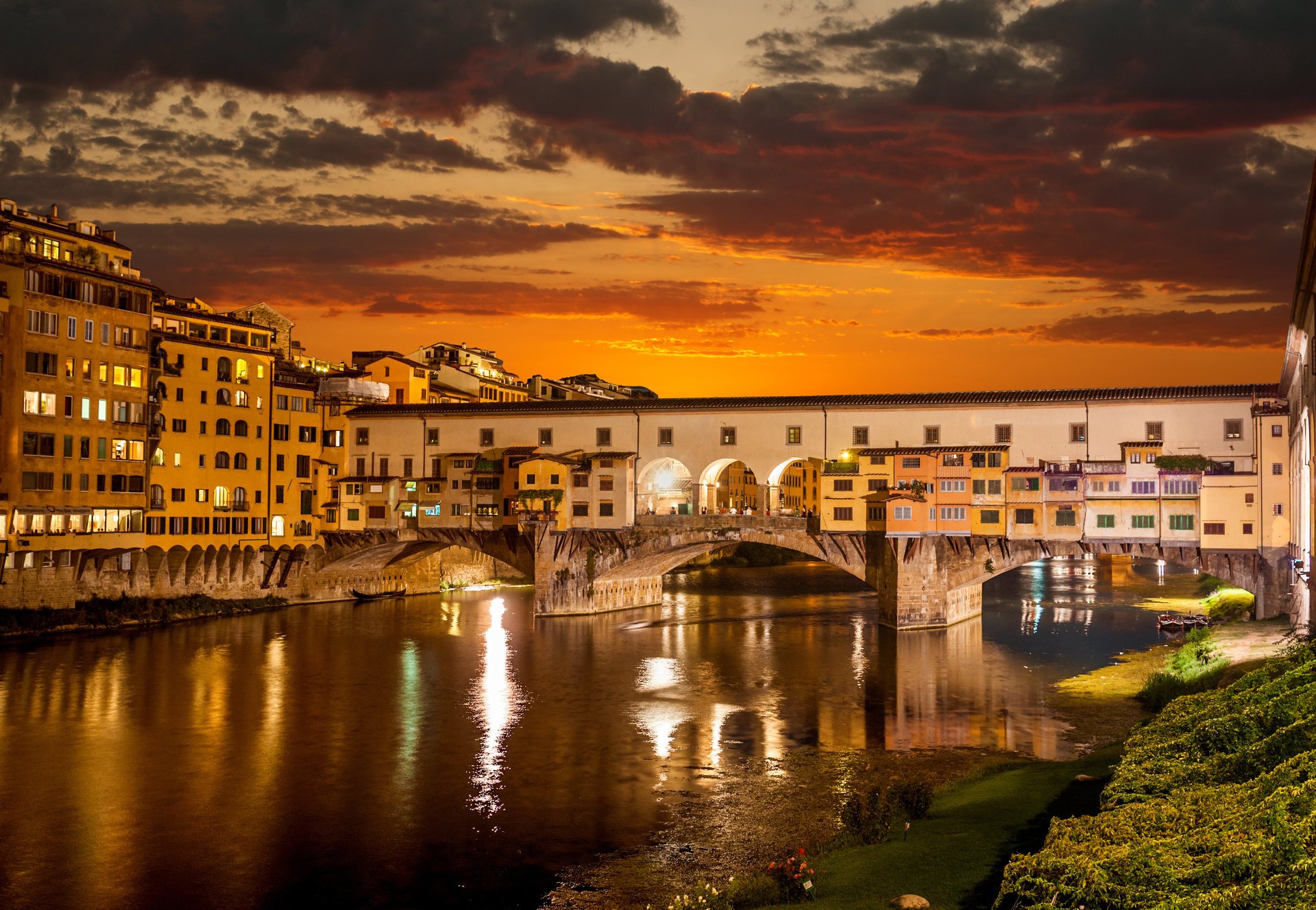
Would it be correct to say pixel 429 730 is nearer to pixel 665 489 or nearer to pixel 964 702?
pixel 964 702

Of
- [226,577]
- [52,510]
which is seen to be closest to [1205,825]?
[52,510]

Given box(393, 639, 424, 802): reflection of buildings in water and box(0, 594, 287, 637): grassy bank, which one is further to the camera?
box(0, 594, 287, 637): grassy bank

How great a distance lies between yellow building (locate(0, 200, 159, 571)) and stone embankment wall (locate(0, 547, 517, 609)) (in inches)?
27.4

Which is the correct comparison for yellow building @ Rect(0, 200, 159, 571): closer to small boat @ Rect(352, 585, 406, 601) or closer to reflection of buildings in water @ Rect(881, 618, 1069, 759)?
small boat @ Rect(352, 585, 406, 601)

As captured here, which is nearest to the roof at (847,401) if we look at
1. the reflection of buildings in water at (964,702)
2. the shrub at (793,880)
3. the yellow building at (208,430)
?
the yellow building at (208,430)

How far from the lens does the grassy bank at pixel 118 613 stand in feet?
177

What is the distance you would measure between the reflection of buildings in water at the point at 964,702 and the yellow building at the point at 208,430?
40.6 m

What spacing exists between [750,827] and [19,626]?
142ft

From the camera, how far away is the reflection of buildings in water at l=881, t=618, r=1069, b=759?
3410 centimetres

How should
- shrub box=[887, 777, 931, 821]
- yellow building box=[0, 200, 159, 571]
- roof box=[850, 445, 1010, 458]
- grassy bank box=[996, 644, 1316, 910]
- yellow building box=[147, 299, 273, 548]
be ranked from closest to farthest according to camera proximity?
grassy bank box=[996, 644, 1316, 910] < shrub box=[887, 777, 931, 821] < yellow building box=[0, 200, 159, 571] < roof box=[850, 445, 1010, 458] < yellow building box=[147, 299, 273, 548]

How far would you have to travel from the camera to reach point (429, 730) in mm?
36094

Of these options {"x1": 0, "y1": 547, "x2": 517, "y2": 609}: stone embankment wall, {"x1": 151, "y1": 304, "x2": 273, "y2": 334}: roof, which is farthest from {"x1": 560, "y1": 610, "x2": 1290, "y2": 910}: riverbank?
{"x1": 151, "y1": 304, "x2": 273, "y2": 334}: roof

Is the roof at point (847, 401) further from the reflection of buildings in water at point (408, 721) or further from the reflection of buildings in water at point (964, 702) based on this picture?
the reflection of buildings in water at point (408, 721)

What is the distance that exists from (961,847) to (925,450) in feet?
128
